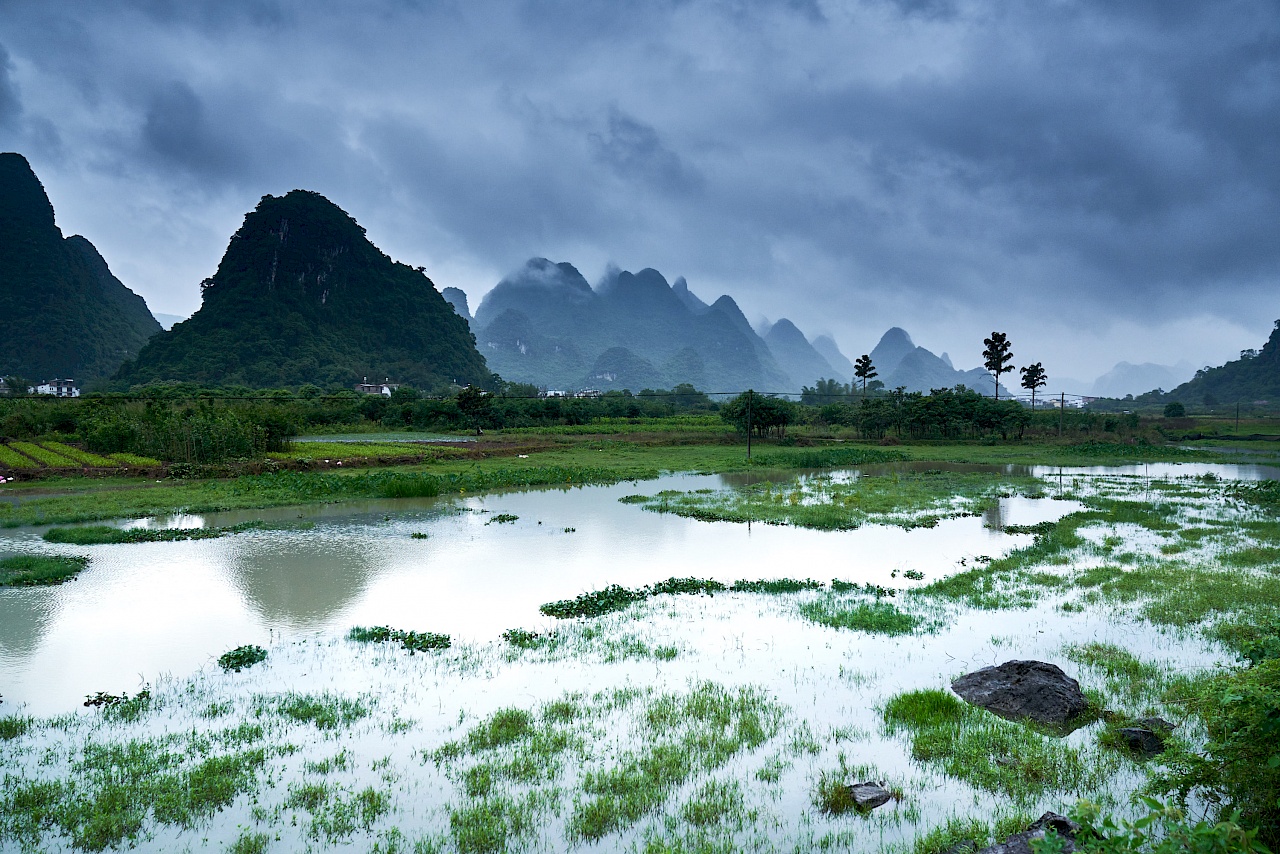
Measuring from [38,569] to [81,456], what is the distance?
67.5 feet

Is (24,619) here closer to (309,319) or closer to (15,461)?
(15,461)

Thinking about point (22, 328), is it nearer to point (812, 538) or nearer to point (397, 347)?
point (397, 347)

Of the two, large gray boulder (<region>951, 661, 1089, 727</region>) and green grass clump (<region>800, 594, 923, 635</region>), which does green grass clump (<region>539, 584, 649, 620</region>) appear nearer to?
green grass clump (<region>800, 594, 923, 635</region>)

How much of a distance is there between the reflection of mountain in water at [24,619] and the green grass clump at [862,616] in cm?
988

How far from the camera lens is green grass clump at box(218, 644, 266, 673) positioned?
7836 mm

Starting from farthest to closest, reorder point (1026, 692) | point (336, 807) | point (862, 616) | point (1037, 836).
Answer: point (862, 616), point (1026, 692), point (336, 807), point (1037, 836)

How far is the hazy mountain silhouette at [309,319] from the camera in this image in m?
112

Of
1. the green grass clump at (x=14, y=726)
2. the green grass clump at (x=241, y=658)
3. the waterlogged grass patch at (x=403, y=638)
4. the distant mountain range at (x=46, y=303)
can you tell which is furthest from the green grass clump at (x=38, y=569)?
the distant mountain range at (x=46, y=303)

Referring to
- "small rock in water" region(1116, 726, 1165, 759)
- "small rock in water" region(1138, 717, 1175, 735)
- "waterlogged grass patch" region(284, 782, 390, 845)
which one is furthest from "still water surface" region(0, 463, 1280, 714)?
"small rock in water" region(1116, 726, 1165, 759)

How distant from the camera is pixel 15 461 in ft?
85.5

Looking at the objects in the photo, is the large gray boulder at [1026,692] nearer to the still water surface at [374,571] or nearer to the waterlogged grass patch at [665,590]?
the waterlogged grass patch at [665,590]

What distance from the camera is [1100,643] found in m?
8.35

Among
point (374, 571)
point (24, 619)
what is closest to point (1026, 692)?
point (374, 571)

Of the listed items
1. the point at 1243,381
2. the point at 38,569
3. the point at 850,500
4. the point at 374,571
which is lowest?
the point at 374,571
